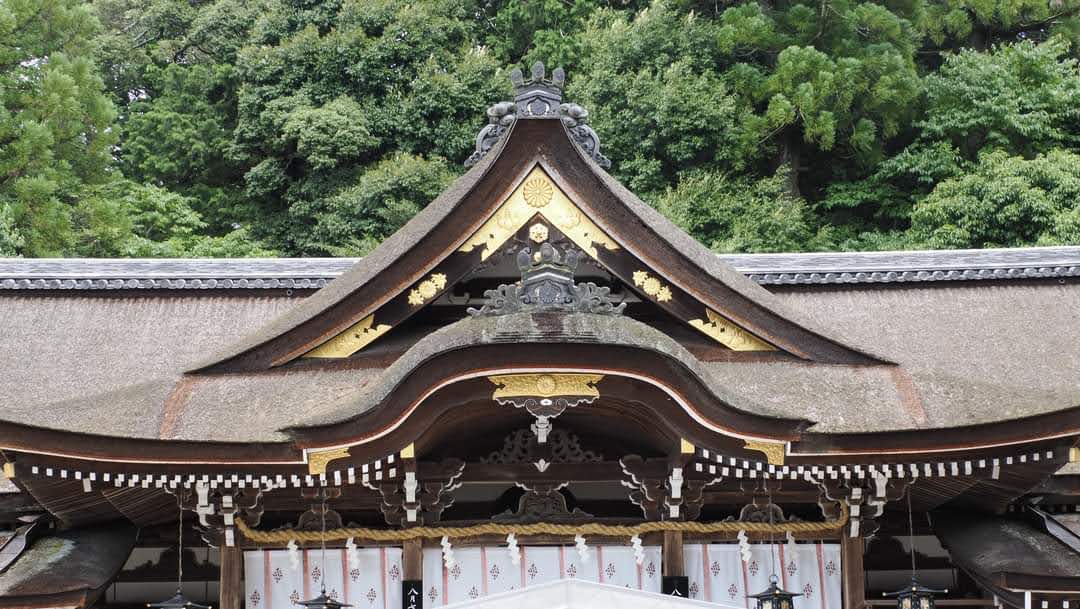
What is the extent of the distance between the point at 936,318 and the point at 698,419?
5543 mm

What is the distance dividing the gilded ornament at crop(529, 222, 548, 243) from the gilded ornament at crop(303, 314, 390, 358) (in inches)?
50.1

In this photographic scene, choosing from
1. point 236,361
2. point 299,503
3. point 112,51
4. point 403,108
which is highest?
point 112,51

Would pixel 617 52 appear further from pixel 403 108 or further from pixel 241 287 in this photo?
pixel 241 287

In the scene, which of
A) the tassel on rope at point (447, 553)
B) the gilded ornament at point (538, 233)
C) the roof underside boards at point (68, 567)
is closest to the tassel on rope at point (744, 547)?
the tassel on rope at point (447, 553)

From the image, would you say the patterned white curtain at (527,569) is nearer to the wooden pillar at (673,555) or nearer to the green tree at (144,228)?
the wooden pillar at (673,555)

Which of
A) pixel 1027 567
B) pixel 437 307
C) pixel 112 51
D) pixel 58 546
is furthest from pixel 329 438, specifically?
pixel 112 51

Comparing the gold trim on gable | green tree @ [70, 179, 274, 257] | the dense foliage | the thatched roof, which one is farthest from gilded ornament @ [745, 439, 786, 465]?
green tree @ [70, 179, 274, 257]

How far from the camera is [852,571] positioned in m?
9.40

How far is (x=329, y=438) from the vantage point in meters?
8.30

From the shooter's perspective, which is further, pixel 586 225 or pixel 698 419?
pixel 586 225

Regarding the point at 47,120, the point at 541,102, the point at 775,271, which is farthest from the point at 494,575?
the point at 47,120

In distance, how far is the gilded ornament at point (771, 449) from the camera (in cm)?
851

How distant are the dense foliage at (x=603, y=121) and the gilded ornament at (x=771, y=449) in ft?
61.7

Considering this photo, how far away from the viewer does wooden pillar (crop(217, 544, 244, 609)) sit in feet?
30.2
